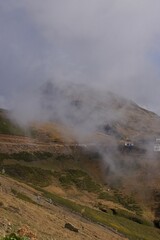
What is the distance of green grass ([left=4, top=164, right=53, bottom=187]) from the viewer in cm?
12544

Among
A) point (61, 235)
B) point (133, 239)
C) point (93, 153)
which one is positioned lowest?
point (133, 239)

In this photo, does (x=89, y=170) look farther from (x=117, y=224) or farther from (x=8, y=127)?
(x=117, y=224)

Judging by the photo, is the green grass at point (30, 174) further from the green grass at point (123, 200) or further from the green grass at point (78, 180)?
the green grass at point (123, 200)

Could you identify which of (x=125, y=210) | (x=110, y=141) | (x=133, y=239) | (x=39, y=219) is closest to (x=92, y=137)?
(x=110, y=141)

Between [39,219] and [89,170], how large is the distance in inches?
4237

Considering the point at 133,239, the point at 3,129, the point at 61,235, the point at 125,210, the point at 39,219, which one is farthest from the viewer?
the point at 3,129

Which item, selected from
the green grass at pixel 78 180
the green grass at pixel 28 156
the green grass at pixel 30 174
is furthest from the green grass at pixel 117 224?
the green grass at pixel 28 156

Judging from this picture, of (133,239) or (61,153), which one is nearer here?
(133,239)

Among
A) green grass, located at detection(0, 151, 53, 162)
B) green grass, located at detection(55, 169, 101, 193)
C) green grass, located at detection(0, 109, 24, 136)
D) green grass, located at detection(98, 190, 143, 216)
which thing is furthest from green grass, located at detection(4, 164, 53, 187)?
green grass, located at detection(0, 109, 24, 136)

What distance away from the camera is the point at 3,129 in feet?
560

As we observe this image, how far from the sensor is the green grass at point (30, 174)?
12544 centimetres

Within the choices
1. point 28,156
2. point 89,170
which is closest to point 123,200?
point 89,170

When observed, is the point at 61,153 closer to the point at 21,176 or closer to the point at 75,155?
the point at 75,155

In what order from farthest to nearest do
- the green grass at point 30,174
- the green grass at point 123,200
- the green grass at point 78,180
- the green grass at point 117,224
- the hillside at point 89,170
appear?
the green grass at point 78,180 < the green grass at point 30,174 < the green grass at point 123,200 < the hillside at point 89,170 < the green grass at point 117,224
